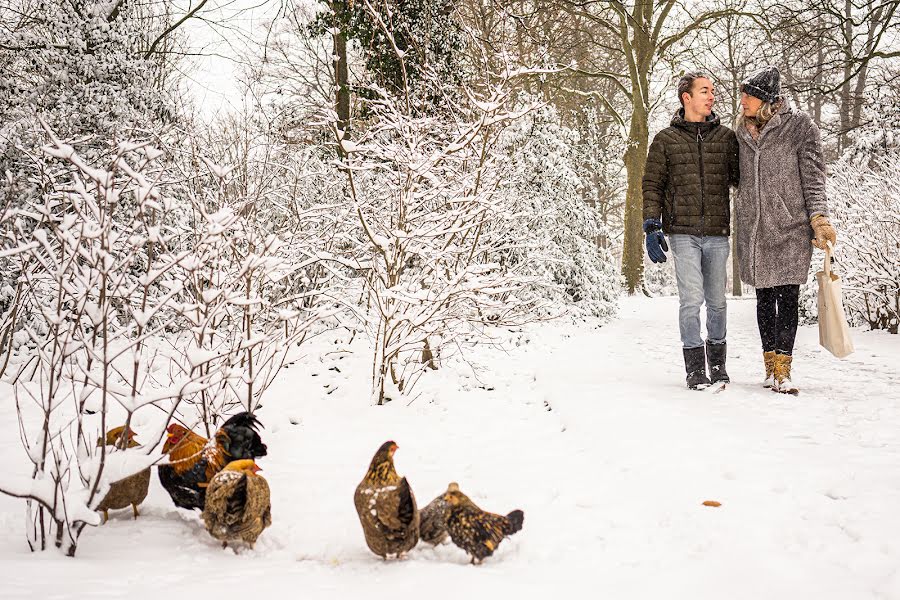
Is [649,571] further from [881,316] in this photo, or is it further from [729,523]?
[881,316]

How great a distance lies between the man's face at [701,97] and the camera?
4.68m

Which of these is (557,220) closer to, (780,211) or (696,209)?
(696,209)

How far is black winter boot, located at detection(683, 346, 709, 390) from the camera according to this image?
470cm

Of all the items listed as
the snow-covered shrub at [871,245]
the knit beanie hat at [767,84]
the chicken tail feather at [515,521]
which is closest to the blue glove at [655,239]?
the knit beanie hat at [767,84]

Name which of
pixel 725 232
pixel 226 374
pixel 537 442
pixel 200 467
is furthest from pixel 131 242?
pixel 725 232

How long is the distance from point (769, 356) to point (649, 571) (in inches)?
124

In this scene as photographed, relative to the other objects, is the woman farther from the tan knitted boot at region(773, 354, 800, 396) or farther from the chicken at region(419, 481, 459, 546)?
the chicken at region(419, 481, 459, 546)

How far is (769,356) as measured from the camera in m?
4.57

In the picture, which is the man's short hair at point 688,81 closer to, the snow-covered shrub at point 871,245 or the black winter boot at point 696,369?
the black winter boot at point 696,369

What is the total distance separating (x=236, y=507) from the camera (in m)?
2.20

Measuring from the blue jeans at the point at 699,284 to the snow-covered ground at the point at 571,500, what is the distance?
482 mm

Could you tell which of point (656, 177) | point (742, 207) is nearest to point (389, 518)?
point (656, 177)

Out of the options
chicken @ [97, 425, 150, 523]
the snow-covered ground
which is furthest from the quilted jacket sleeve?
chicken @ [97, 425, 150, 523]

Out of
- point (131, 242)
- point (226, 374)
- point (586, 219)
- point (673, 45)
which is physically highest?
point (673, 45)
